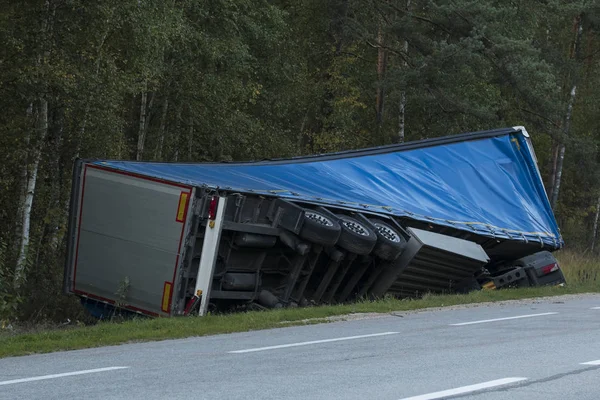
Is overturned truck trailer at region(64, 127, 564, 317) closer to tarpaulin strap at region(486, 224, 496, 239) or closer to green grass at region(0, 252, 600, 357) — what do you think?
tarpaulin strap at region(486, 224, 496, 239)

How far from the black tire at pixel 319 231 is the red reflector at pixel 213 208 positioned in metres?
1.67

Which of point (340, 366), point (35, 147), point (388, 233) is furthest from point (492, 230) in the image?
point (340, 366)

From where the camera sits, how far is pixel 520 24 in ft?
123

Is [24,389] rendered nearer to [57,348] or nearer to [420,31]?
[57,348]

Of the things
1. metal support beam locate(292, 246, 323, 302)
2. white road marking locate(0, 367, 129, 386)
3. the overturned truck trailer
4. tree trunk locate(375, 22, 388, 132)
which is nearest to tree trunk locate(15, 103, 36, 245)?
the overturned truck trailer

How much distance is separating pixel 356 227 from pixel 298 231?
1.26 m

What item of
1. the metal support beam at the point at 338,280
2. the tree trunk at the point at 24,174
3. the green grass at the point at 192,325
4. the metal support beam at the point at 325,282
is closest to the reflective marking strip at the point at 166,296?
the green grass at the point at 192,325

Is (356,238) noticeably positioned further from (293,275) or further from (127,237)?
(127,237)

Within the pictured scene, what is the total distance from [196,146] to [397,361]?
74.6 feet

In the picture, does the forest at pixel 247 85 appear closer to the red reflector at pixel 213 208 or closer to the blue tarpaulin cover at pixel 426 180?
the red reflector at pixel 213 208

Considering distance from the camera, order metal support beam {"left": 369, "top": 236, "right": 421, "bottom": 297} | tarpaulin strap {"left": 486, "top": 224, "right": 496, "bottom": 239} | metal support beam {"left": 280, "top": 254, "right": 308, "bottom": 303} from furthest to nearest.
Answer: tarpaulin strap {"left": 486, "top": 224, "right": 496, "bottom": 239}, metal support beam {"left": 369, "top": 236, "right": 421, "bottom": 297}, metal support beam {"left": 280, "top": 254, "right": 308, "bottom": 303}

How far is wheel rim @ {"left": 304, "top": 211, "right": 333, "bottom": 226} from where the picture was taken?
49.1 feet

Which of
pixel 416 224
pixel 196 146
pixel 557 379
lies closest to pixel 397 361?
pixel 557 379

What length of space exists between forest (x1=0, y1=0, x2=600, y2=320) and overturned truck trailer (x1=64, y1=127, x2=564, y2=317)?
81.5 inches
